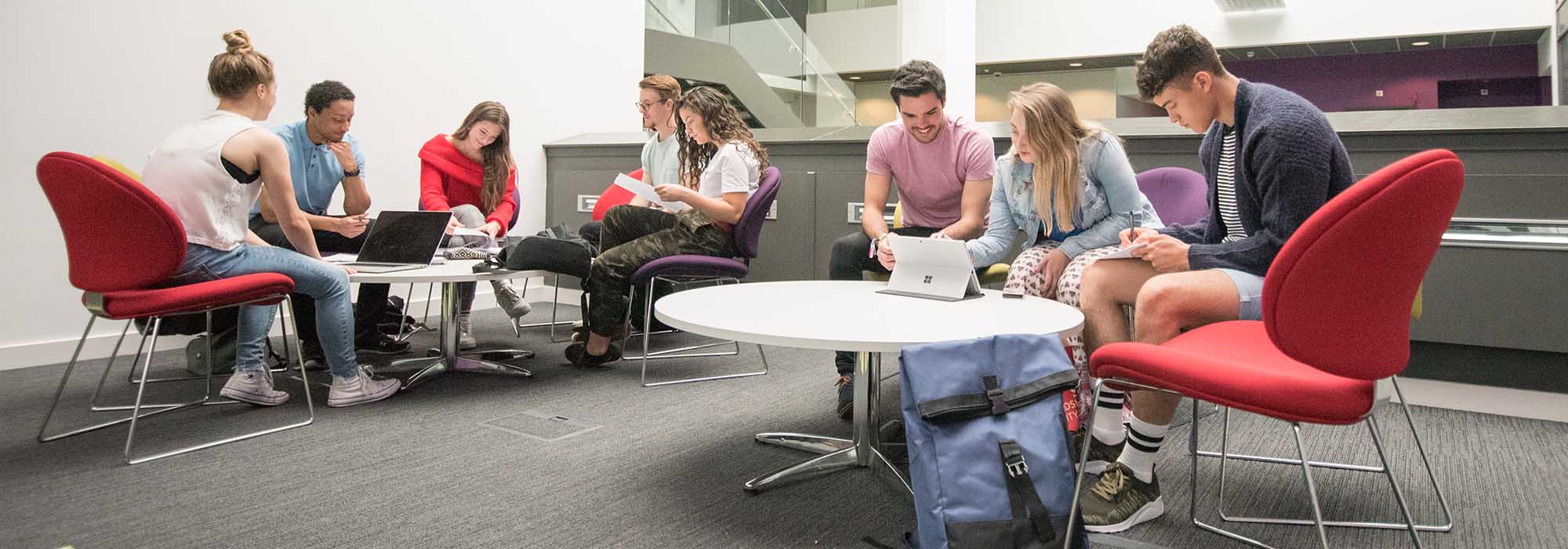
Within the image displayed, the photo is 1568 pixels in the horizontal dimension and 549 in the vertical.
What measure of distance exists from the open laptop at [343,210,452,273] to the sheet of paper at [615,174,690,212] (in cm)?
61

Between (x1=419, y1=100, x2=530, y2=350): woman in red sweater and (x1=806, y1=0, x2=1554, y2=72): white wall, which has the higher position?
(x1=806, y1=0, x2=1554, y2=72): white wall

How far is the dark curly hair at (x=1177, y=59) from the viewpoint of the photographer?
2.06 meters

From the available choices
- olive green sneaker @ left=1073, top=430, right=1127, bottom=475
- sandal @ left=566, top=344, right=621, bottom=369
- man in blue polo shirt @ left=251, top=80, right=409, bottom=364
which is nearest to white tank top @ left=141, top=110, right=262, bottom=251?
man in blue polo shirt @ left=251, top=80, right=409, bottom=364

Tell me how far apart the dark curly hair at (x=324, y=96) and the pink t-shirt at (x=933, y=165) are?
6.74 ft

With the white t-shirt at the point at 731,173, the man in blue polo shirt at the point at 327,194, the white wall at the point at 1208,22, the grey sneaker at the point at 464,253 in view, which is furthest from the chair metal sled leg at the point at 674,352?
the white wall at the point at 1208,22

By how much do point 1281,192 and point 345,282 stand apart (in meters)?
2.60

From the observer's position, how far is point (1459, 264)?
3088 millimetres

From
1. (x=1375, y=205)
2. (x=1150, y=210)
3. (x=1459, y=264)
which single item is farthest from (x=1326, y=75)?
(x=1375, y=205)

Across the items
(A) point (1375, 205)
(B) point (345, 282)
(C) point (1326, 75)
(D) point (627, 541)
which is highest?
(C) point (1326, 75)

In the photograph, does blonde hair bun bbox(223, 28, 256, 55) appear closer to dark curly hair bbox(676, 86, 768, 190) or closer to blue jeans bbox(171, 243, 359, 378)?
blue jeans bbox(171, 243, 359, 378)

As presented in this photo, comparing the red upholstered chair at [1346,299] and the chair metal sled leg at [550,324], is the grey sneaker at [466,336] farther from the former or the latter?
the red upholstered chair at [1346,299]

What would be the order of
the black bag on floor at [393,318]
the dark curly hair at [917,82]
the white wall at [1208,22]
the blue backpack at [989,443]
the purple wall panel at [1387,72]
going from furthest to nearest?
the purple wall panel at [1387,72] < the white wall at [1208,22] < the black bag on floor at [393,318] < the dark curly hair at [917,82] < the blue backpack at [989,443]

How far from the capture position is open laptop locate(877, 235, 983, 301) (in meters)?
2.29

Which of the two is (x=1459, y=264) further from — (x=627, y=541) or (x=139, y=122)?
(x=139, y=122)
